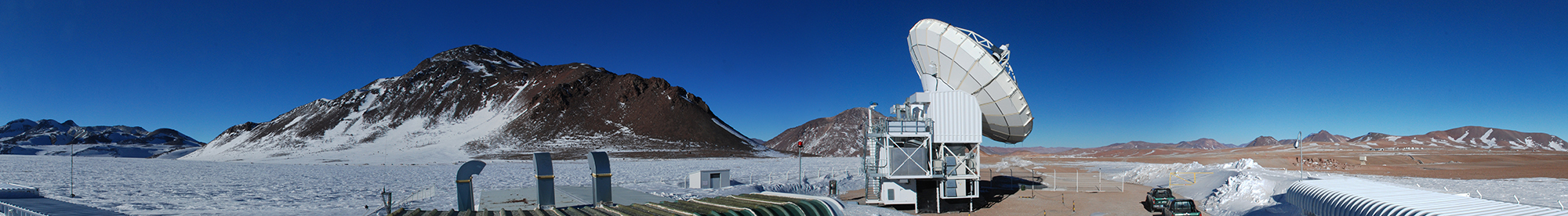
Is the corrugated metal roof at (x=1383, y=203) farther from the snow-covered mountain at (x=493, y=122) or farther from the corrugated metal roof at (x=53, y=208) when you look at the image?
the snow-covered mountain at (x=493, y=122)

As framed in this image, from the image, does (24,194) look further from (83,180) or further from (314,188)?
(83,180)

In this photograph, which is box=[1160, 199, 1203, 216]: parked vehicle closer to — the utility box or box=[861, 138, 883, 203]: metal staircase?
box=[861, 138, 883, 203]: metal staircase

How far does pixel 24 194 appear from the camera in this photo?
20.0 metres

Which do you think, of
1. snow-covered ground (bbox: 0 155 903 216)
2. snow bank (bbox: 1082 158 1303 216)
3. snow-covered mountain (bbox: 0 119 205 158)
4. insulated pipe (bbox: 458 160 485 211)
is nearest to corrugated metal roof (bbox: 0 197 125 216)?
snow-covered ground (bbox: 0 155 903 216)

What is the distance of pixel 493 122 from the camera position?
506 feet

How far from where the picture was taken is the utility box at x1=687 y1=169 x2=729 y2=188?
28.1 meters

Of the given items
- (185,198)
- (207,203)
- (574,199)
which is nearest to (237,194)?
(185,198)

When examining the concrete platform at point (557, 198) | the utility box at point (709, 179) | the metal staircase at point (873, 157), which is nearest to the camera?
the concrete platform at point (557, 198)

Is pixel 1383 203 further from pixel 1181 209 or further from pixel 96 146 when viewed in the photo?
pixel 96 146

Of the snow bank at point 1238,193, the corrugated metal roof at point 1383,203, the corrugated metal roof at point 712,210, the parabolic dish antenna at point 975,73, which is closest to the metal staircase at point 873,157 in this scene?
the parabolic dish antenna at point 975,73

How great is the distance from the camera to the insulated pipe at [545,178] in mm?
16781

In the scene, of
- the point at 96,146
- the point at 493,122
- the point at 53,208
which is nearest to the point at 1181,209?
the point at 53,208

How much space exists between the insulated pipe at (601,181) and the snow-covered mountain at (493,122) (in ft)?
324

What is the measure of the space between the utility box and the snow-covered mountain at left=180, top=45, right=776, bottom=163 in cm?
8772
